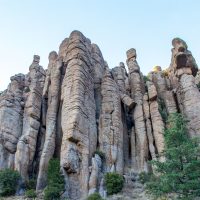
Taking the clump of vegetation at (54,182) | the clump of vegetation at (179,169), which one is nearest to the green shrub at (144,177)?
the clump of vegetation at (179,169)

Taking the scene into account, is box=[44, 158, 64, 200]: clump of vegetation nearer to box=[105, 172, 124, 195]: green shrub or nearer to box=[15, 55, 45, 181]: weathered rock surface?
box=[15, 55, 45, 181]: weathered rock surface

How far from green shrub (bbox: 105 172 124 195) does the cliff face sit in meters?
0.82

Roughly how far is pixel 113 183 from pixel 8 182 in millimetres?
10367

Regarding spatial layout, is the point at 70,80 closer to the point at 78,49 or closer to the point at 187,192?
the point at 78,49

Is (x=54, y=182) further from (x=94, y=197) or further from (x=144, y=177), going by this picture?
(x=144, y=177)

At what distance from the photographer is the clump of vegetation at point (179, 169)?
72.8ft

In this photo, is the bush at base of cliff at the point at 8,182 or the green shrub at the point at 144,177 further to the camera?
the green shrub at the point at 144,177

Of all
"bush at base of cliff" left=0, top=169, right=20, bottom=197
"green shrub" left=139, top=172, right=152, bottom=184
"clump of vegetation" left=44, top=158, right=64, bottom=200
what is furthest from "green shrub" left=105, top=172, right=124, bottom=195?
"bush at base of cliff" left=0, top=169, right=20, bottom=197

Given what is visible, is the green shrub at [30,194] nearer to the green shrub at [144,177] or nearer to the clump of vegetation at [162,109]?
the green shrub at [144,177]

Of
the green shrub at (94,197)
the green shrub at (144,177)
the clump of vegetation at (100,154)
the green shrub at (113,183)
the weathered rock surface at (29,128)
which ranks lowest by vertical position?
the green shrub at (94,197)

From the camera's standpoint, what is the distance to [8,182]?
30.7m

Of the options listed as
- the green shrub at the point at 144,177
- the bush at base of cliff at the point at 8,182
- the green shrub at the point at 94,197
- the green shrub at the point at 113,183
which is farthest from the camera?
the green shrub at the point at 144,177

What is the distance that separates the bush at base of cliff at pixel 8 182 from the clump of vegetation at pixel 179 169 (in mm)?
14193

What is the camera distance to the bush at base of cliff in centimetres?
3053
